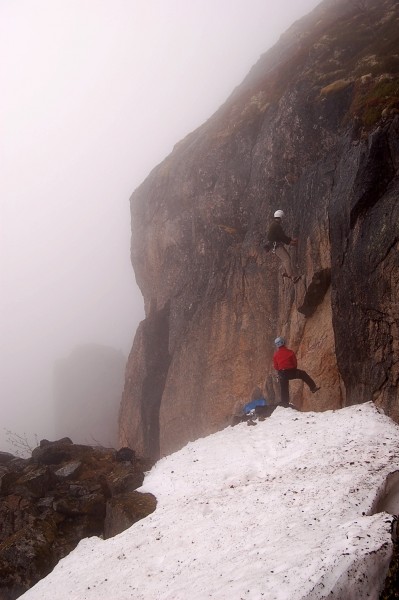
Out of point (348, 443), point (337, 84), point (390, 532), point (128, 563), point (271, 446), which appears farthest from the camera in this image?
point (337, 84)

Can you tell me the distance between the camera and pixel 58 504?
52.6 ft

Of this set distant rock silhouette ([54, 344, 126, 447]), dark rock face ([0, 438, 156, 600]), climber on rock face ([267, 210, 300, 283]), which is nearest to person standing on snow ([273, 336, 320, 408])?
climber on rock face ([267, 210, 300, 283])

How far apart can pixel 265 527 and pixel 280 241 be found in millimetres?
14042

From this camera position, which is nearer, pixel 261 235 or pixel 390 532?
pixel 390 532

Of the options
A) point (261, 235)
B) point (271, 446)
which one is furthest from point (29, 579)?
point (261, 235)

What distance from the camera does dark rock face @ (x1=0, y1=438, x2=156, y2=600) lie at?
527 inches

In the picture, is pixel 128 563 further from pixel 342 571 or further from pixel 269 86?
pixel 269 86

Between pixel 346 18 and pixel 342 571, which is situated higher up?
pixel 346 18

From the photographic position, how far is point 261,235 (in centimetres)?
2542

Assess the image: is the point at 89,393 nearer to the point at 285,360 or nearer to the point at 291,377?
the point at 291,377

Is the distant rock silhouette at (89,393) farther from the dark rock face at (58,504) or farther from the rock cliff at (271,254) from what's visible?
the dark rock face at (58,504)

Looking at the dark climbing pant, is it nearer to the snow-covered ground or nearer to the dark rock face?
the snow-covered ground

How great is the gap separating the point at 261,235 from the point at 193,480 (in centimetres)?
1551

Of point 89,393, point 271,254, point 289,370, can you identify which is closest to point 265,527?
point 289,370
